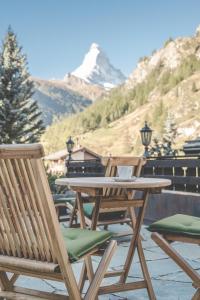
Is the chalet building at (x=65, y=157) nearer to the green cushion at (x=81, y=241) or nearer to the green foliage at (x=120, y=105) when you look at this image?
the green foliage at (x=120, y=105)

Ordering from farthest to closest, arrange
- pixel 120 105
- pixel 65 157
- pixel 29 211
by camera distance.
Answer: pixel 120 105 < pixel 65 157 < pixel 29 211

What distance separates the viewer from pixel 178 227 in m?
2.33

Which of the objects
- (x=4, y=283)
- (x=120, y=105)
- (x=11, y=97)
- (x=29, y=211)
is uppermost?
(x=120, y=105)

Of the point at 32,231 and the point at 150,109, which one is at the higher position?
the point at 150,109

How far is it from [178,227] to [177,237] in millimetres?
56

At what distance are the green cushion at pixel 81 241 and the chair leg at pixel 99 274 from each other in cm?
8

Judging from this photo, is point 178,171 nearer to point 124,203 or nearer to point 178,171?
point 178,171

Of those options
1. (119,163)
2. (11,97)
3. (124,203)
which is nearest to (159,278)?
(124,203)

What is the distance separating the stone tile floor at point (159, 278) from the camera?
2812 millimetres

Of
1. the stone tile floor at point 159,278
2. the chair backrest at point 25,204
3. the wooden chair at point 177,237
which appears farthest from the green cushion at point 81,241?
the stone tile floor at point 159,278

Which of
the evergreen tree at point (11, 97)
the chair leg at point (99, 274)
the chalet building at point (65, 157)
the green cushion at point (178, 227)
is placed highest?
the evergreen tree at point (11, 97)

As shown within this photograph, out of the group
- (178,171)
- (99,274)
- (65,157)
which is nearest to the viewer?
(99,274)

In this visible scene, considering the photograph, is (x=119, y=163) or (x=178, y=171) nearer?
(x=119, y=163)

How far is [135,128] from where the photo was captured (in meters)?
117
